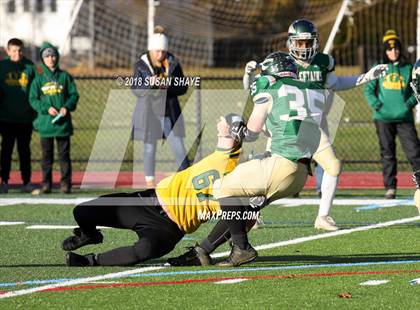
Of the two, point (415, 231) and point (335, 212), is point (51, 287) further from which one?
point (335, 212)

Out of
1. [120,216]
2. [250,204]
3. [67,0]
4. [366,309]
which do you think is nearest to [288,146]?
[250,204]

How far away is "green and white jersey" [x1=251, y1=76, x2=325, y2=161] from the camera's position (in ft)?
26.0

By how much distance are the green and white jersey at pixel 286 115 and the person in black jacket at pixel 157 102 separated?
493 cm

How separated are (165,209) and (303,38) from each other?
274 centimetres

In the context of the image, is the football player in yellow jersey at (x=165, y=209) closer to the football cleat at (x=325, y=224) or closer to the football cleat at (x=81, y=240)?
the football cleat at (x=81, y=240)

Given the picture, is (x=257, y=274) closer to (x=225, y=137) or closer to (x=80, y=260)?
(x=225, y=137)

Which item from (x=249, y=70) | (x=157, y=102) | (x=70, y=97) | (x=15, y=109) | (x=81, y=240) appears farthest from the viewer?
(x=15, y=109)

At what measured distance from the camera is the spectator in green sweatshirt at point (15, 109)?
45.4 ft

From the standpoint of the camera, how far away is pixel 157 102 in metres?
13.3

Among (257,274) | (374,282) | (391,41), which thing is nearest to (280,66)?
(257,274)

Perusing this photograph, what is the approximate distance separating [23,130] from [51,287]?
23.1ft

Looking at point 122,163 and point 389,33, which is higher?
point 389,33

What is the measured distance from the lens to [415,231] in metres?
9.97

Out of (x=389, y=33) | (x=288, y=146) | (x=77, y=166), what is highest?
(x=389, y=33)
